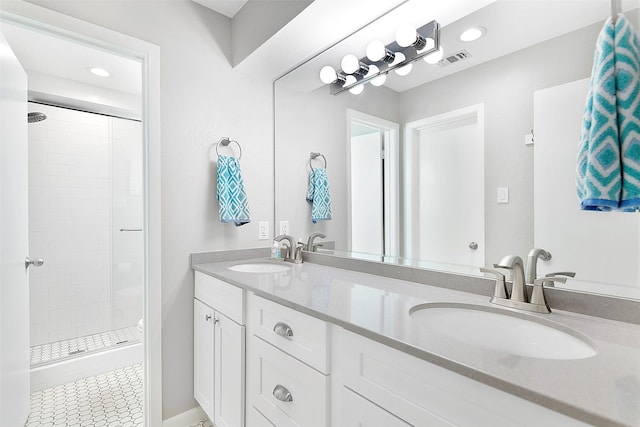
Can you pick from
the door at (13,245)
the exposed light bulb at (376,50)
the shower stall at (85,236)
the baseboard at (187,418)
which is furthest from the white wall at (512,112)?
the shower stall at (85,236)

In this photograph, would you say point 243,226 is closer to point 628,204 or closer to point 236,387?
point 236,387

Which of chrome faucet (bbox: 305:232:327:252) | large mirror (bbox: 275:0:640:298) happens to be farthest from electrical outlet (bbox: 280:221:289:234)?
large mirror (bbox: 275:0:640:298)

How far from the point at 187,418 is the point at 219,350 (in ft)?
1.93

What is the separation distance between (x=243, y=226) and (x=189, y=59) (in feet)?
3.38

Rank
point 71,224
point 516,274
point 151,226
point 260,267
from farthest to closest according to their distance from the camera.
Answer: point 71,224
point 260,267
point 151,226
point 516,274

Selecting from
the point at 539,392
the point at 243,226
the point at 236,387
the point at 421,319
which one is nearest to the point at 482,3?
the point at 421,319

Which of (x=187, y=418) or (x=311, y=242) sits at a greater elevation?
(x=311, y=242)

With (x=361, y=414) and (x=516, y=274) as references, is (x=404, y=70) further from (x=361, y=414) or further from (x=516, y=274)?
(x=361, y=414)

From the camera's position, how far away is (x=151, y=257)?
1688mm

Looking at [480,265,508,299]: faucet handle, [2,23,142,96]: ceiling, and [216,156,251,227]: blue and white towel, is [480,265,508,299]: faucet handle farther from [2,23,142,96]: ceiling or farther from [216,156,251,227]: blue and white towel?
[2,23,142,96]: ceiling

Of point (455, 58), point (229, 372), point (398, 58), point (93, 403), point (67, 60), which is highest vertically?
point (67, 60)

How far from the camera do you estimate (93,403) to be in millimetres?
1979

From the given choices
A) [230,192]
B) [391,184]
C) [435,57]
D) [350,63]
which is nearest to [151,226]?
[230,192]

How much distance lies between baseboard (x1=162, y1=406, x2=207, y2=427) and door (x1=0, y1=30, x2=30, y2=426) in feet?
2.28
